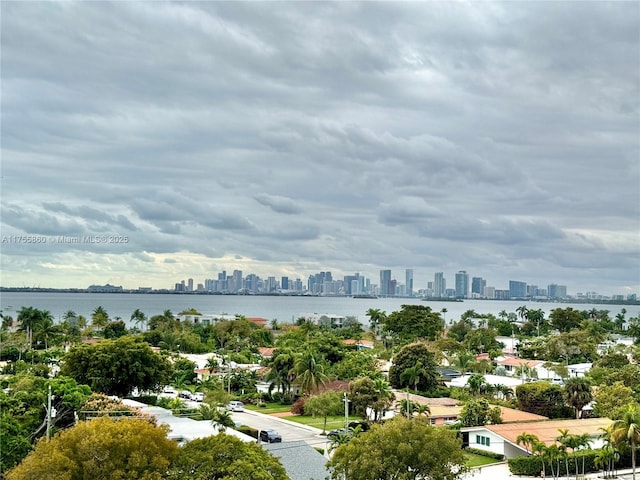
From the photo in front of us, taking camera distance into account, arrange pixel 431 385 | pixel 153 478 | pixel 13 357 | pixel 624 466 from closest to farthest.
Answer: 1. pixel 153 478
2. pixel 624 466
3. pixel 431 385
4. pixel 13 357

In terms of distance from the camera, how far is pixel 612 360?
61.8 m

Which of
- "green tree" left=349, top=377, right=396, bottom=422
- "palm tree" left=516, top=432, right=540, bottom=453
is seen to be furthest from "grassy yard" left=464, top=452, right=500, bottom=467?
"green tree" left=349, top=377, right=396, bottom=422

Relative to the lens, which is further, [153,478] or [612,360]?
[612,360]

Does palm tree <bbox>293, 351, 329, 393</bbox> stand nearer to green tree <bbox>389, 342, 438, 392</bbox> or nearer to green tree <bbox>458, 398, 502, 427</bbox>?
green tree <bbox>389, 342, 438, 392</bbox>

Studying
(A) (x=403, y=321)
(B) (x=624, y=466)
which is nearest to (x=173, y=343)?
(A) (x=403, y=321)

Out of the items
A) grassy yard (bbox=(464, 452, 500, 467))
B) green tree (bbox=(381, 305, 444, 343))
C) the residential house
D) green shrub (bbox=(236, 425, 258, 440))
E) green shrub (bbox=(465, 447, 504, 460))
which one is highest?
green tree (bbox=(381, 305, 444, 343))

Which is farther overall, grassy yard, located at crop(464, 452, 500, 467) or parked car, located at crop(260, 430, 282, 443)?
parked car, located at crop(260, 430, 282, 443)

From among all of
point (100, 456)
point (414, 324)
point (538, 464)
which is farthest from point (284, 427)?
point (414, 324)

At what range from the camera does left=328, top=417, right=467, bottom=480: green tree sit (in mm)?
23016

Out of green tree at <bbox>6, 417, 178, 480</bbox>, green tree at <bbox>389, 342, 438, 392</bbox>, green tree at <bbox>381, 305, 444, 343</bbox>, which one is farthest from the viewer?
green tree at <bbox>381, 305, 444, 343</bbox>

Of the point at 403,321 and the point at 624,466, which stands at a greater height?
the point at 403,321

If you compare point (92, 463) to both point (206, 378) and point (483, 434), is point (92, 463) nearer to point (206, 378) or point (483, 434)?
point (483, 434)

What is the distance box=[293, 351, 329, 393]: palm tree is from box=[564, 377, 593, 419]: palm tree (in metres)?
17.7

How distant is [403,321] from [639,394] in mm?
43420
